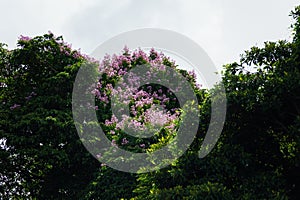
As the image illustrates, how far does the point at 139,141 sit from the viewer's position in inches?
520

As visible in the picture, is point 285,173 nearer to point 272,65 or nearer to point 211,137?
point 211,137

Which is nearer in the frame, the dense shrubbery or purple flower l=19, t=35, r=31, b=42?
the dense shrubbery

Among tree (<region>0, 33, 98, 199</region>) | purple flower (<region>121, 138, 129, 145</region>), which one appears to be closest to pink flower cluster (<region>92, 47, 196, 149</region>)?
purple flower (<region>121, 138, 129, 145</region>)

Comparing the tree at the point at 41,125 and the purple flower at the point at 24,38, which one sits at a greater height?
the purple flower at the point at 24,38

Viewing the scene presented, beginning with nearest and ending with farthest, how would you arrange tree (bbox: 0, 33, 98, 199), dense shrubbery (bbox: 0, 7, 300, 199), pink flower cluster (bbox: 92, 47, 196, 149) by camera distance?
dense shrubbery (bbox: 0, 7, 300, 199) < pink flower cluster (bbox: 92, 47, 196, 149) < tree (bbox: 0, 33, 98, 199)

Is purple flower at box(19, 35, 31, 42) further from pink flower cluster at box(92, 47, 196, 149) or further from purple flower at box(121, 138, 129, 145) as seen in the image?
purple flower at box(121, 138, 129, 145)

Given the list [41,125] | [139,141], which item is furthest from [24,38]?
[139,141]

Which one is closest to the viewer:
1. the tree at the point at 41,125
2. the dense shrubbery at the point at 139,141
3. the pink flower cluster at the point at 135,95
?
the dense shrubbery at the point at 139,141

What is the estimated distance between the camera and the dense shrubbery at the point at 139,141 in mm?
9398

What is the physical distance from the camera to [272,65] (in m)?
10.4

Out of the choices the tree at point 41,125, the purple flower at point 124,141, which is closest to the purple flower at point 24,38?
the tree at point 41,125

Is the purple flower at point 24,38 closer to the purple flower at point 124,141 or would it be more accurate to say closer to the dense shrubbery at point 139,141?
the dense shrubbery at point 139,141

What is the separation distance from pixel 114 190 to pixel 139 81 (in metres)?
6.06

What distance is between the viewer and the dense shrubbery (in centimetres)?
940
